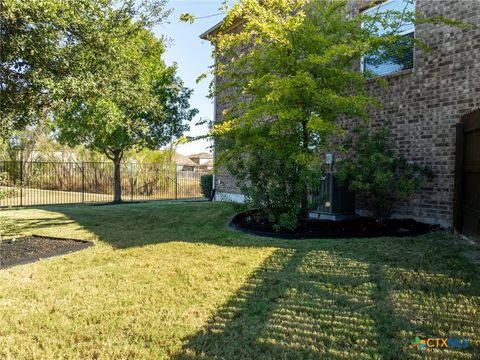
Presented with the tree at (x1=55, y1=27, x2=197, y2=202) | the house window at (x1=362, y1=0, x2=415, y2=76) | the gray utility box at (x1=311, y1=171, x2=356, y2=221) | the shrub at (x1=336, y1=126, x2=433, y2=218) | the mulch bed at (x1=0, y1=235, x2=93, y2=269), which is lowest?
the mulch bed at (x1=0, y1=235, x2=93, y2=269)

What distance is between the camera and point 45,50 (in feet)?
12.8

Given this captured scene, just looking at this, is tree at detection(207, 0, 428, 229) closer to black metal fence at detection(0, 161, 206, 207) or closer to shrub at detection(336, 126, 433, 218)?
shrub at detection(336, 126, 433, 218)

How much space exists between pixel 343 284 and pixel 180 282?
1.65 m

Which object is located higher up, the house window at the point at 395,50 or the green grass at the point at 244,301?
the house window at the point at 395,50

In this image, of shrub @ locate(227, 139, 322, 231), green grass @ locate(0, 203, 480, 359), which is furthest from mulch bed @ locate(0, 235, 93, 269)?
shrub @ locate(227, 139, 322, 231)

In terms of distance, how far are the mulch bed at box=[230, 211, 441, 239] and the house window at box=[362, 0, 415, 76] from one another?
3030 millimetres

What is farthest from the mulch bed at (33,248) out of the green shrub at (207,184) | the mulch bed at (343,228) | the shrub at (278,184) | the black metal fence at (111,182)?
the black metal fence at (111,182)

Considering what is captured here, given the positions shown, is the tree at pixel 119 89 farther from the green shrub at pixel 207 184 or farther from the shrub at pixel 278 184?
the green shrub at pixel 207 184

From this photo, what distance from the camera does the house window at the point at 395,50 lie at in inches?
248

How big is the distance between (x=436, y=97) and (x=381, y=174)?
1.98m

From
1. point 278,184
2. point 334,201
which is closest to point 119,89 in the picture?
point 278,184

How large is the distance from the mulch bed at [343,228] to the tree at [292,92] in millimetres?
258

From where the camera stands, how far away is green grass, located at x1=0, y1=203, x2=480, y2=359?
2146 mm

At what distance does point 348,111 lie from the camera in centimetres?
580
